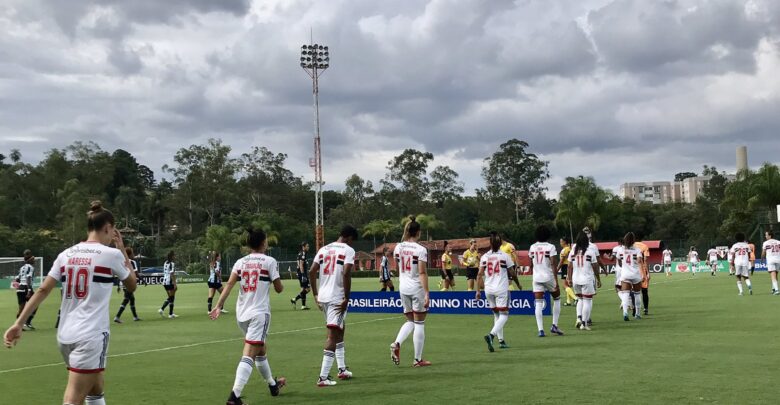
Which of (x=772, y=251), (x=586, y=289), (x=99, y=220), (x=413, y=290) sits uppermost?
(x=99, y=220)

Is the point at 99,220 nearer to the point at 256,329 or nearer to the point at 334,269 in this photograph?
the point at 256,329

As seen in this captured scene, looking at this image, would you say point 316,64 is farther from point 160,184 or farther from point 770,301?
point 160,184

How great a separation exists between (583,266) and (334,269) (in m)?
7.58

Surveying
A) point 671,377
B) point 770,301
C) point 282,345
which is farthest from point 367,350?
point 770,301

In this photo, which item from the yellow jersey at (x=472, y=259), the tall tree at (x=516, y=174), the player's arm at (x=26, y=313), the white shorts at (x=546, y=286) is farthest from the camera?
the tall tree at (x=516, y=174)

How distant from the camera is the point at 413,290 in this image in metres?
11.0

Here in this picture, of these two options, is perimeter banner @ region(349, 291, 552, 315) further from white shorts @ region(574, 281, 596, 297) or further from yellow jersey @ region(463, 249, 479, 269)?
yellow jersey @ region(463, 249, 479, 269)

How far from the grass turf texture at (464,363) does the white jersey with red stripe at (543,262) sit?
121 cm

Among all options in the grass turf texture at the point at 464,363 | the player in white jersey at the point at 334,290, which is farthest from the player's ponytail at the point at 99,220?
the player in white jersey at the point at 334,290

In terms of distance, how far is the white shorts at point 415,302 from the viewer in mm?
11023

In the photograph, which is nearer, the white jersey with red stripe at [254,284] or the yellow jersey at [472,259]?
the white jersey with red stripe at [254,284]

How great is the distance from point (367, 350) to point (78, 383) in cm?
769

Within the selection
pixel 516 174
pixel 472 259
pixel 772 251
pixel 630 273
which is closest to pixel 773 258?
pixel 772 251

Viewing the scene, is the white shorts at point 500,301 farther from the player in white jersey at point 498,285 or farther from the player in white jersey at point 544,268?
the player in white jersey at point 544,268
